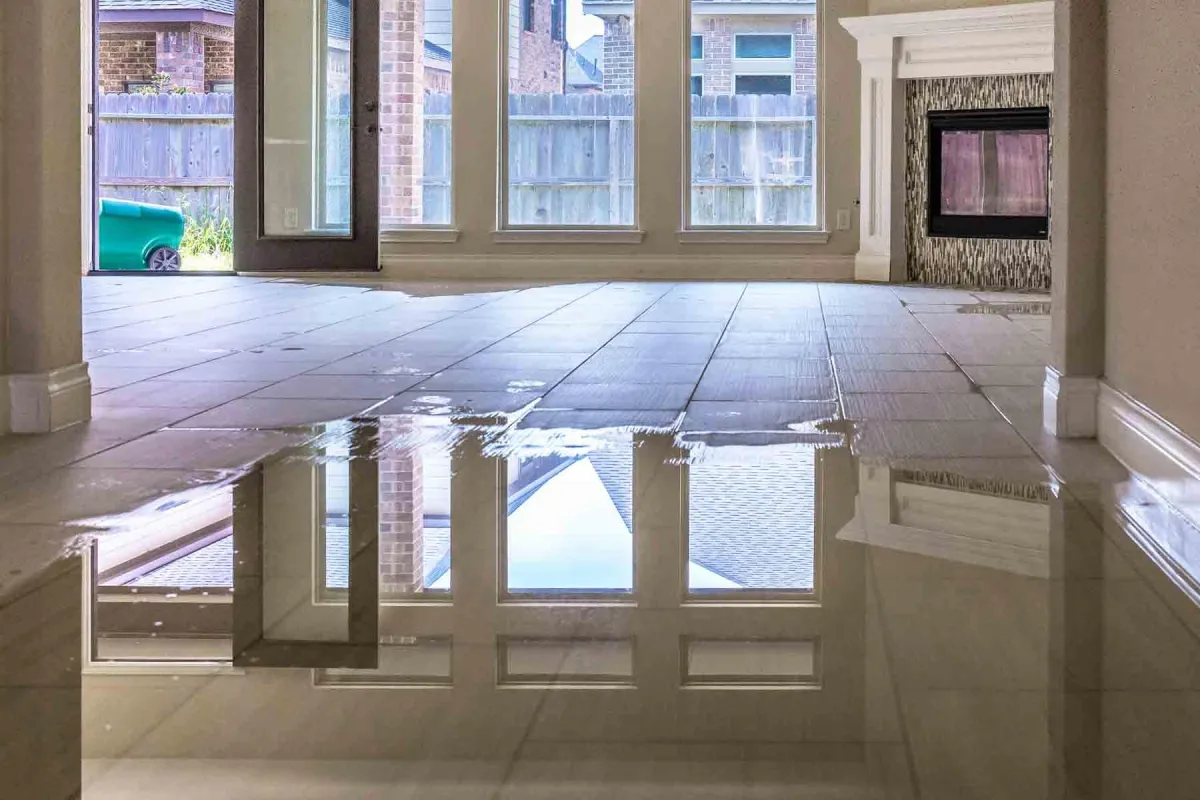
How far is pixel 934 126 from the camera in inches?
386

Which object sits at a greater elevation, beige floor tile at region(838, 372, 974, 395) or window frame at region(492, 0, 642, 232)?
window frame at region(492, 0, 642, 232)

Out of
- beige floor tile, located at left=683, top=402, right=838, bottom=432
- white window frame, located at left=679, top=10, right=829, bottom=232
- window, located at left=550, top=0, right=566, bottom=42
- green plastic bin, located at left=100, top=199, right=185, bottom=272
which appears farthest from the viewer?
green plastic bin, located at left=100, top=199, right=185, bottom=272

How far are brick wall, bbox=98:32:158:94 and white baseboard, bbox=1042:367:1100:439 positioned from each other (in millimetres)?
13935

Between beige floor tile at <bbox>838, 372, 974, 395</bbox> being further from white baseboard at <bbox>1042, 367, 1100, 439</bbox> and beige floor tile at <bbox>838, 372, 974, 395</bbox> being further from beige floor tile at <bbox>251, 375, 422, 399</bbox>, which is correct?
beige floor tile at <bbox>251, 375, 422, 399</bbox>

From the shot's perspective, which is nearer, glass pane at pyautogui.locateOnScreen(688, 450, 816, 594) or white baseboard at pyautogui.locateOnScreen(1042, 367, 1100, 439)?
glass pane at pyautogui.locateOnScreen(688, 450, 816, 594)

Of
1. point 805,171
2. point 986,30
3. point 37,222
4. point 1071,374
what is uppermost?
point 986,30

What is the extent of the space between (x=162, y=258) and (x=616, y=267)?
4246mm

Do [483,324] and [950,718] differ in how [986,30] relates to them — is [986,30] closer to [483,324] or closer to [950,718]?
[483,324]

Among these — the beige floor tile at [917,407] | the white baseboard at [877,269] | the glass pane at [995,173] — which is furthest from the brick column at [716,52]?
the beige floor tile at [917,407]

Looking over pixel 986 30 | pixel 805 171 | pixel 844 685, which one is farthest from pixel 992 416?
pixel 805 171

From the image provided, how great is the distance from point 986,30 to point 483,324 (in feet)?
14.7

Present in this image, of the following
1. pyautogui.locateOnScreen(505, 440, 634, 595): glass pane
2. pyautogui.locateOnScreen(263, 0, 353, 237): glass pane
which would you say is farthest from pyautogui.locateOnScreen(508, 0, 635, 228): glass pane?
pyautogui.locateOnScreen(505, 440, 634, 595): glass pane

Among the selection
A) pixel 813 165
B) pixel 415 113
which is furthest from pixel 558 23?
pixel 813 165

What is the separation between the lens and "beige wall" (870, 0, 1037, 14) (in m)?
9.25
